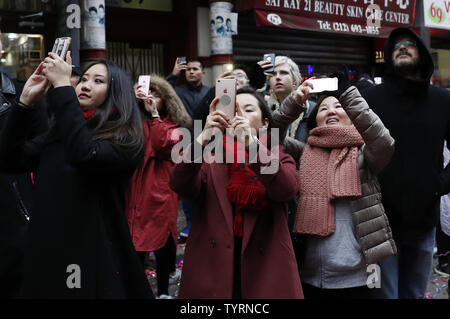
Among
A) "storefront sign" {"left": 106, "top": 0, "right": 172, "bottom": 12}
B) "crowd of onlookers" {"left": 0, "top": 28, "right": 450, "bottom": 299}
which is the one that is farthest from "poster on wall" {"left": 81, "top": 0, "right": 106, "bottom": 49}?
"crowd of onlookers" {"left": 0, "top": 28, "right": 450, "bottom": 299}

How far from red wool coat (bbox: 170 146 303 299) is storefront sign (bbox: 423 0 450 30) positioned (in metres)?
9.52

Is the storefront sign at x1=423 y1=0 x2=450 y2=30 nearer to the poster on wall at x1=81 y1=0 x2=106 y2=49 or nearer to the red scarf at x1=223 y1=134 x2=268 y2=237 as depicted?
the poster on wall at x1=81 y1=0 x2=106 y2=49

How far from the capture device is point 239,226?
2590 millimetres

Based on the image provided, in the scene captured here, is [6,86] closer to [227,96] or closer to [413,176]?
[227,96]

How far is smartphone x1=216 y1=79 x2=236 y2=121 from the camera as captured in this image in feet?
7.93

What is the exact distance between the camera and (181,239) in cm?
638

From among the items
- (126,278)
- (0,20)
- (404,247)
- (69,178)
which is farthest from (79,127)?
(0,20)

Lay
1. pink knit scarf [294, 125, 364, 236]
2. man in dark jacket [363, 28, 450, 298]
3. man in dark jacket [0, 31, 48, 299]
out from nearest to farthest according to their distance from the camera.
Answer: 1. man in dark jacket [0, 31, 48, 299]
2. pink knit scarf [294, 125, 364, 236]
3. man in dark jacket [363, 28, 450, 298]

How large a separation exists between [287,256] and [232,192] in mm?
427

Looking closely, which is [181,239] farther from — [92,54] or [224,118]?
[224,118]

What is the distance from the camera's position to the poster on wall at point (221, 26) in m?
8.19

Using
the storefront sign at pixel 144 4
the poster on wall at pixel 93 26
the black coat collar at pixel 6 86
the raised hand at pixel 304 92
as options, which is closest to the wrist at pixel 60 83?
the black coat collar at pixel 6 86

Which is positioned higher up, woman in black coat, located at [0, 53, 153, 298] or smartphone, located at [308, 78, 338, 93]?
smartphone, located at [308, 78, 338, 93]

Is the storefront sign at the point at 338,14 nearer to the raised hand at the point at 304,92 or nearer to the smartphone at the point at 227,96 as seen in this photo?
the raised hand at the point at 304,92
